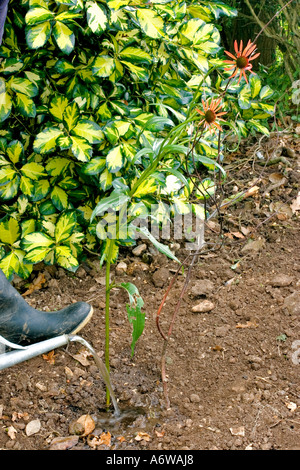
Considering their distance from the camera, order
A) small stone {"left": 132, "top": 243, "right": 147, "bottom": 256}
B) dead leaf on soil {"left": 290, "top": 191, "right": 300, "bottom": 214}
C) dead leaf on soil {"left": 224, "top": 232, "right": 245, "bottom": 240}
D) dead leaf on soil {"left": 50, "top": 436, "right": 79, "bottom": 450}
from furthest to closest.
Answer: dead leaf on soil {"left": 290, "top": 191, "right": 300, "bottom": 214}, dead leaf on soil {"left": 224, "top": 232, "right": 245, "bottom": 240}, small stone {"left": 132, "top": 243, "right": 147, "bottom": 256}, dead leaf on soil {"left": 50, "top": 436, "right": 79, "bottom": 450}

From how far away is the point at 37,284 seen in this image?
2.31m

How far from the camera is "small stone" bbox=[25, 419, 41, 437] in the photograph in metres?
1.67

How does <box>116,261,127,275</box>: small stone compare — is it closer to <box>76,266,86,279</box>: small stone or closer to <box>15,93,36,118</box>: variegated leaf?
<box>76,266,86,279</box>: small stone

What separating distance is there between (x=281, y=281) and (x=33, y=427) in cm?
115

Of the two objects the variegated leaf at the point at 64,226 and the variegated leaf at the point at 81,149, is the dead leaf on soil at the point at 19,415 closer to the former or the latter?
the variegated leaf at the point at 64,226

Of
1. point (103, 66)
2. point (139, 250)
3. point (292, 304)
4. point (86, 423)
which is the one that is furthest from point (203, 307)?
point (103, 66)

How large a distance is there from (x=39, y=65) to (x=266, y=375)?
4.73 feet

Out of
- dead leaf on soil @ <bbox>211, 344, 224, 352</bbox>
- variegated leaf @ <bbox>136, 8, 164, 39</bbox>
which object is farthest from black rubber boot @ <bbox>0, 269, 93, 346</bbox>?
variegated leaf @ <bbox>136, 8, 164, 39</bbox>

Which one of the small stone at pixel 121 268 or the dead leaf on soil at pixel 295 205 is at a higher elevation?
the dead leaf on soil at pixel 295 205

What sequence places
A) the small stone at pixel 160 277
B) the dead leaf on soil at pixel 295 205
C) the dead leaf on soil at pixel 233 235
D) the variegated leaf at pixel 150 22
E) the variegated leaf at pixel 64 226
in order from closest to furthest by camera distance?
the variegated leaf at pixel 150 22
the variegated leaf at pixel 64 226
the small stone at pixel 160 277
the dead leaf on soil at pixel 233 235
the dead leaf on soil at pixel 295 205

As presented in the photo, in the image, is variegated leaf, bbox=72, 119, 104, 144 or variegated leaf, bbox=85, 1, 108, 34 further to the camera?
variegated leaf, bbox=72, 119, 104, 144

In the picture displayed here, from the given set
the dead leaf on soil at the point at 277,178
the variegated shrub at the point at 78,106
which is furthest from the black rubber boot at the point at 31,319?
the dead leaf on soil at the point at 277,178

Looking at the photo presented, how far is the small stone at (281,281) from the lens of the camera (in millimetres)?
2232

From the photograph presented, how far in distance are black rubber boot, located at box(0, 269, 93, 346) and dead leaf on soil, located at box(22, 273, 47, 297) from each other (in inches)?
10.4
